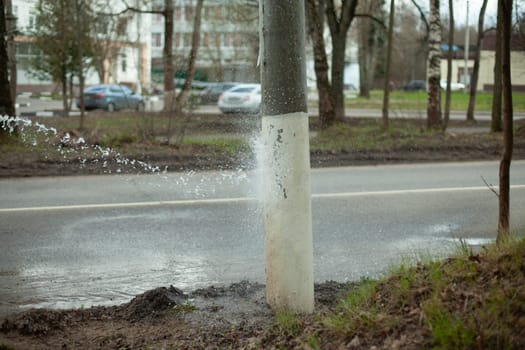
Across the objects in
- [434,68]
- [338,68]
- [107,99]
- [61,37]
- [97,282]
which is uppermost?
[61,37]

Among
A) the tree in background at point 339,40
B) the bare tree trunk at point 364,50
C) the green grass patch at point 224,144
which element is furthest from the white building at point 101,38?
the bare tree trunk at point 364,50

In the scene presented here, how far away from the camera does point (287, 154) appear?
459 centimetres

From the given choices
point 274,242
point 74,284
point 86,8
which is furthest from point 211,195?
point 86,8

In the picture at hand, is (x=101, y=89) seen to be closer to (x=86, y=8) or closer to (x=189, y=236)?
(x=86, y=8)

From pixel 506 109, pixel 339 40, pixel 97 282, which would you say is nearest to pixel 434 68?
pixel 339 40

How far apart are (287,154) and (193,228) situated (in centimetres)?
383

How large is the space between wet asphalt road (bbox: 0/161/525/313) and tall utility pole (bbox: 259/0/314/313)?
138 cm

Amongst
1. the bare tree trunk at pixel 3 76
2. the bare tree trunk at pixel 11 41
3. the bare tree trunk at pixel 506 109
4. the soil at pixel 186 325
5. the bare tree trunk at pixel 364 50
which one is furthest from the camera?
the bare tree trunk at pixel 364 50

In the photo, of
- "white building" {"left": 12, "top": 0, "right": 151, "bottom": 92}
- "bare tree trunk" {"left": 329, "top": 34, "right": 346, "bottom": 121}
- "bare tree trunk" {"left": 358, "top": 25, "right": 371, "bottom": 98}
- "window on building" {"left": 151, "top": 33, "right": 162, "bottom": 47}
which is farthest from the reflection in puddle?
"window on building" {"left": 151, "top": 33, "right": 162, "bottom": 47}

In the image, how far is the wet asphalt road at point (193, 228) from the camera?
6.39m

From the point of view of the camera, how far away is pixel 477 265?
412 cm

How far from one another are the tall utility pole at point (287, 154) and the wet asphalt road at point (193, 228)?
1.38 meters

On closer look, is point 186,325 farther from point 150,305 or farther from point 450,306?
point 450,306

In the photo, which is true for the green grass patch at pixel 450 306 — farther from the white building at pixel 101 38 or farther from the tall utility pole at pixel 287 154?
the white building at pixel 101 38
